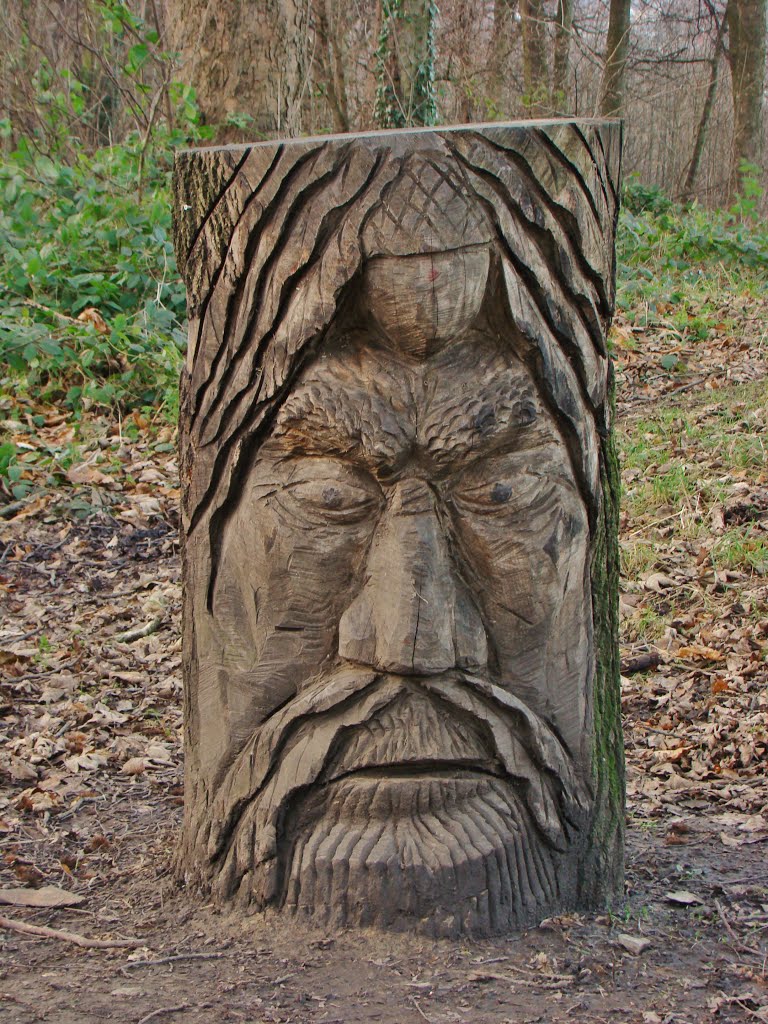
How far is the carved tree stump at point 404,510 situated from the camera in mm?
2420

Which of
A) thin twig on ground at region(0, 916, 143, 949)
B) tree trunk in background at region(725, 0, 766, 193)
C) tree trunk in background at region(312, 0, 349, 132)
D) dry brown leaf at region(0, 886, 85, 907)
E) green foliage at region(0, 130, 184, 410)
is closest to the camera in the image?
thin twig on ground at region(0, 916, 143, 949)

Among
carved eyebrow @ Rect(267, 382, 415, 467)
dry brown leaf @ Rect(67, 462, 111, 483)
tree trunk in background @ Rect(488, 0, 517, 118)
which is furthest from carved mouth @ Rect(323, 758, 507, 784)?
tree trunk in background @ Rect(488, 0, 517, 118)

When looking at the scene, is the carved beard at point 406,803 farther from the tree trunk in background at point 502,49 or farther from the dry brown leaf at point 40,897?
the tree trunk in background at point 502,49

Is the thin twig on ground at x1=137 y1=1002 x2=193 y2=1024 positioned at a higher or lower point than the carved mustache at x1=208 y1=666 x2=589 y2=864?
lower

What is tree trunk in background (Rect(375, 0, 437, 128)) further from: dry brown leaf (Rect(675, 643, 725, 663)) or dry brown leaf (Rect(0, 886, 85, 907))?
dry brown leaf (Rect(0, 886, 85, 907))

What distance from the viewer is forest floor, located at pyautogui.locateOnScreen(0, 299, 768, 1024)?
231 cm

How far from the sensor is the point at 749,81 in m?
12.7

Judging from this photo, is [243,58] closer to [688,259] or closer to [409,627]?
[688,259]

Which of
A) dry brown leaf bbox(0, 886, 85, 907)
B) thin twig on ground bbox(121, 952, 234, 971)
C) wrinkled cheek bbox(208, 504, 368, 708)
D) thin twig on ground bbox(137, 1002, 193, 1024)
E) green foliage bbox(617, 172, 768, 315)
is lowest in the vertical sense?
dry brown leaf bbox(0, 886, 85, 907)

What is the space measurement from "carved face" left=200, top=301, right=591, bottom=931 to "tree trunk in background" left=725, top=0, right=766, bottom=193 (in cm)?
1148

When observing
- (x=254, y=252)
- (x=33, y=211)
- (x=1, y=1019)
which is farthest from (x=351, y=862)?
(x=33, y=211)

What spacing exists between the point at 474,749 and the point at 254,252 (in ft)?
3.97

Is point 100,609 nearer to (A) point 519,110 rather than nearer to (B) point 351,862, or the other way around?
(B) point 351,862

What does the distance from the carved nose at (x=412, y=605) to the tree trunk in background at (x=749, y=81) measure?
38.1 ft
